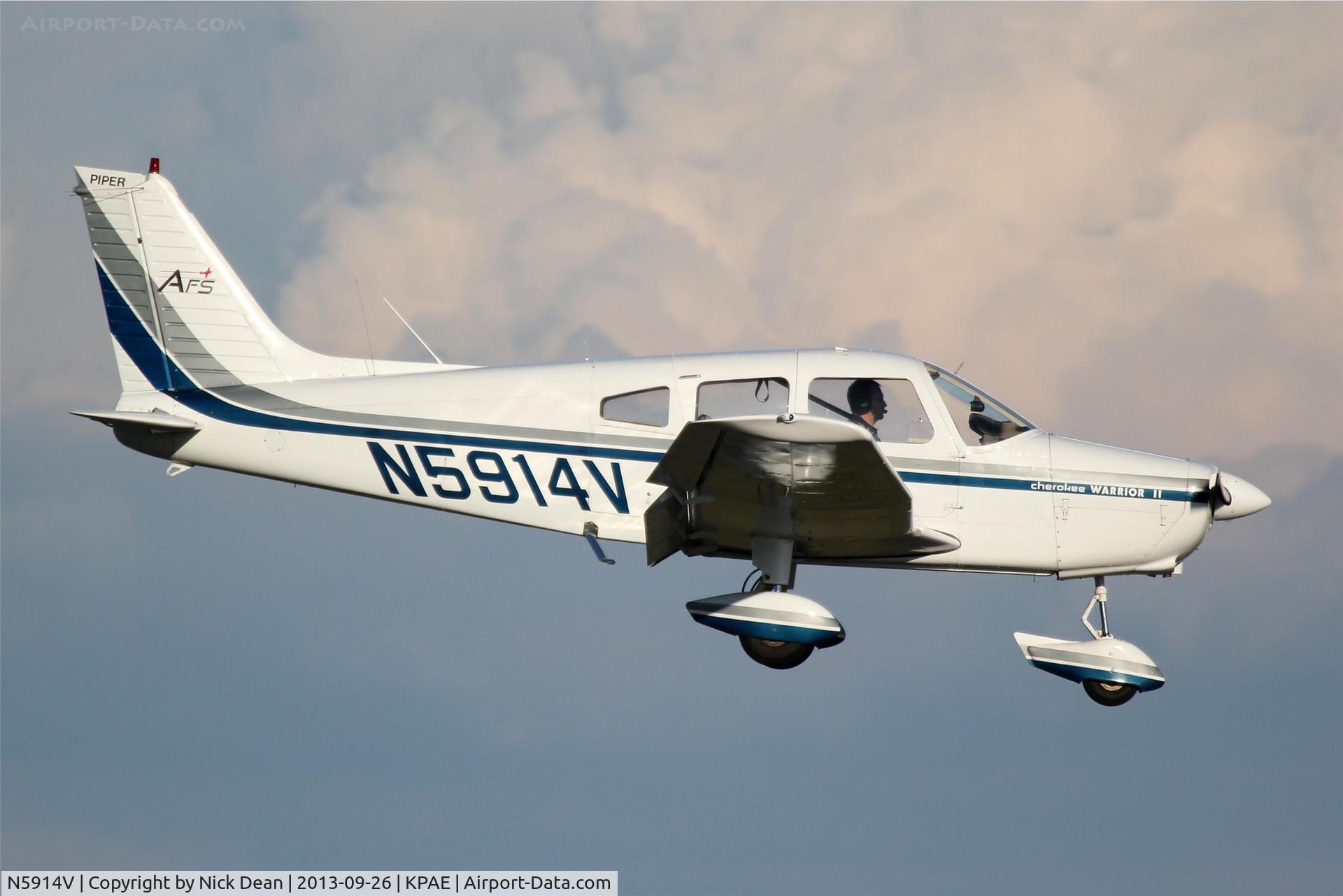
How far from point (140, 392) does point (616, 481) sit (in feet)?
14.3

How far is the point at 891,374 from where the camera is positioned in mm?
10406

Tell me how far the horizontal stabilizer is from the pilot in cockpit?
5.62 m

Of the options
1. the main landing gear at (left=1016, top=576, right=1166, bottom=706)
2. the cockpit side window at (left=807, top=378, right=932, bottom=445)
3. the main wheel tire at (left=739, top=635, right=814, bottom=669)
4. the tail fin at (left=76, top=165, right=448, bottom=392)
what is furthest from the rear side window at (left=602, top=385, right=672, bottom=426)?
the main landing gear at (left=1016, top=576, right=1166, bottom=706)

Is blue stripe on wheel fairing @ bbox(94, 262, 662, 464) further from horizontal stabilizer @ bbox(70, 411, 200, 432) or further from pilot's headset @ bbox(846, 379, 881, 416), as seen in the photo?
pilot's headset @ bbox(846, 379, 881, 416)

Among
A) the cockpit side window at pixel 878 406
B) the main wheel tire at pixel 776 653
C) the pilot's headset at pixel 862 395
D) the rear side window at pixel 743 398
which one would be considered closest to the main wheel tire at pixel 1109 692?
the main wheel tire at pixel 776 653

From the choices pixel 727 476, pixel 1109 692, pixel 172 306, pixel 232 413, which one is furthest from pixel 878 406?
pixel 172 306

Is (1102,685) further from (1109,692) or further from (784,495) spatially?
(784,495)

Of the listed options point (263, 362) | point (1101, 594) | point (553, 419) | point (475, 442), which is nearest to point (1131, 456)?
point (1101, 594)

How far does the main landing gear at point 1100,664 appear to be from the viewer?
34.4 ft

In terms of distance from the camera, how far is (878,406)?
10391 millimetres

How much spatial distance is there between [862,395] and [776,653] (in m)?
2.22

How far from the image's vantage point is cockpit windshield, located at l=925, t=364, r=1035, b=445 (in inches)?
413

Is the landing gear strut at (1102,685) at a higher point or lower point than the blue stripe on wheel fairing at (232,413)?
lower

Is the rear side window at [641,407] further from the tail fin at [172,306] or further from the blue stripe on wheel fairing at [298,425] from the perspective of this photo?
the tail fin at [172,306]
